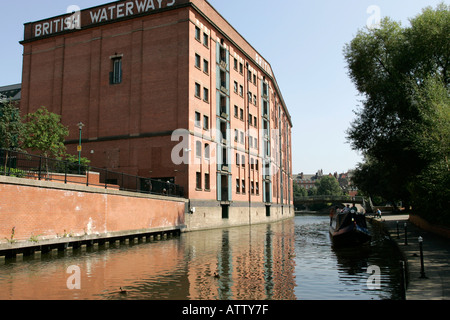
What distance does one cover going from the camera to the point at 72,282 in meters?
10.7

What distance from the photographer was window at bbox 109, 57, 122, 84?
122 feet

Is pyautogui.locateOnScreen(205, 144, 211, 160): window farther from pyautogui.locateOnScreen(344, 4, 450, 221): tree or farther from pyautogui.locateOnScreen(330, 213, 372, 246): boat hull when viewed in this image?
pyautogui.locateOnScreen(330, 213, 372, 246): boat hull

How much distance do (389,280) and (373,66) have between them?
70.4ft

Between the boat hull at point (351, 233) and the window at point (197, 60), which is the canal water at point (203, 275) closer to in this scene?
the boat hull at point (351, 233)

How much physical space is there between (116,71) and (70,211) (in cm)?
2200

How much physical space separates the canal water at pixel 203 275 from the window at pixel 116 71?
75.4 feet

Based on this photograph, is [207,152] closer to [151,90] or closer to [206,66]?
[151,90]

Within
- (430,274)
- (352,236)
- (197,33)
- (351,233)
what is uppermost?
(197,33)

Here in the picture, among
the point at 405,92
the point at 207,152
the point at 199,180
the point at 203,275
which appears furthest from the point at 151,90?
the point at 203,275

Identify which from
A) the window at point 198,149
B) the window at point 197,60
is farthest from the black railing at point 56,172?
the window at point 197,60

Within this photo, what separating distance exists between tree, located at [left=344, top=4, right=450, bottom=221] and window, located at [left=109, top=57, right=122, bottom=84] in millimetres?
21637

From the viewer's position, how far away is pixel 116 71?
1473 inches

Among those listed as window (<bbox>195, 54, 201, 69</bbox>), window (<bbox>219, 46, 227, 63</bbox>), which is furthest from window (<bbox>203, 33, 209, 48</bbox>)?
window (<bbox>219, 46, 227, 63</bbox>)
